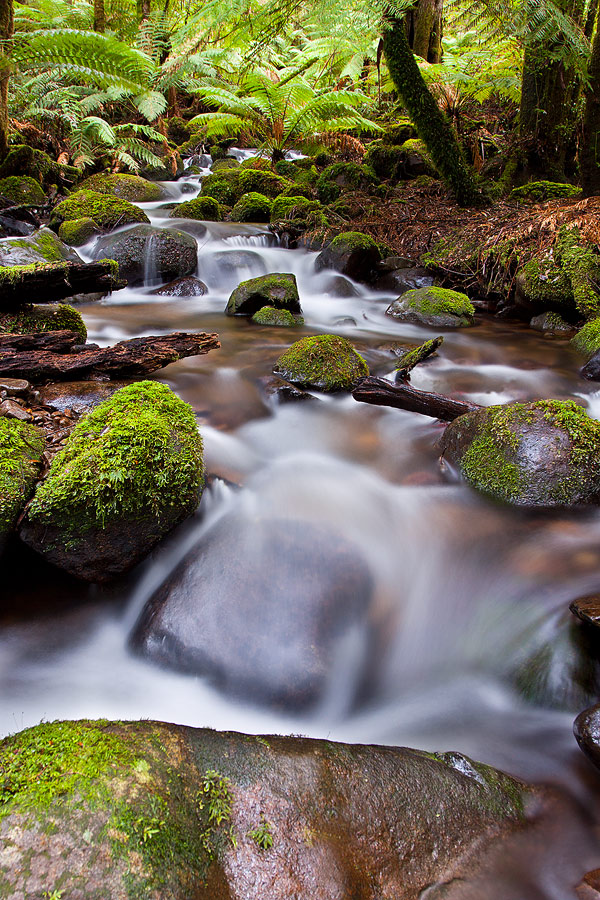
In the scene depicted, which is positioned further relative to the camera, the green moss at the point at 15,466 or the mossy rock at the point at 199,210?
the mossy rock at the point at 199,210

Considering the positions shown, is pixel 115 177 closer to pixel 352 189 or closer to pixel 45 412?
pixel 352 189

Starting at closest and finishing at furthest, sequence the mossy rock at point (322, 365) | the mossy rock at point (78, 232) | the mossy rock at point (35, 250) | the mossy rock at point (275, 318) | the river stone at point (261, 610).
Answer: the river stone at point (261, 610), the mossy rock at point (322, 365), the mossy rock at point (35, 250), the mossy rock at point (275, 318), the mossy rock at point (78, 232)

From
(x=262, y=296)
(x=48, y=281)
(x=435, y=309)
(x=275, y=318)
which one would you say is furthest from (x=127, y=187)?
(x=48, y=281)

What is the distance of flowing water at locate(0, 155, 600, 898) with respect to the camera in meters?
2.03

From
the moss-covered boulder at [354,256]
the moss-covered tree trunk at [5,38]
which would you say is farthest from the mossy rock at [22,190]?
the moss-covered boulder at [354,256]

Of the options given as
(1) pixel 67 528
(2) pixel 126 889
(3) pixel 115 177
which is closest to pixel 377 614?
(1) pixel 67 528

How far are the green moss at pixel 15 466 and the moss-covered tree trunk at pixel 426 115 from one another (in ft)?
24.1

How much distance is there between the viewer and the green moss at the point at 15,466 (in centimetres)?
225

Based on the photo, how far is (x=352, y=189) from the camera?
10203 mm

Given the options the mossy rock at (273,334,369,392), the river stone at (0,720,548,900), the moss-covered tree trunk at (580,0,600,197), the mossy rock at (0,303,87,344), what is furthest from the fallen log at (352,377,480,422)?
the moss-covered tree trunk at (580,0,600,197)

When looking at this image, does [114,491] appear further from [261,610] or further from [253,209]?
[253,209]

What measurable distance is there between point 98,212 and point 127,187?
290cm

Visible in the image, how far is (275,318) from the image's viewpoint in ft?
20.3

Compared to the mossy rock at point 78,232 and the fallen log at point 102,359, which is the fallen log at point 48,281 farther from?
the mossy rock at point 78,232
